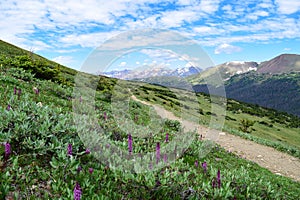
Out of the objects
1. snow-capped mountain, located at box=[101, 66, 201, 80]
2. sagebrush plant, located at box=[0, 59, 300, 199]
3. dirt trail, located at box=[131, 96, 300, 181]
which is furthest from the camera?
dirt trail, located at box=[131, 96, 300, 181]

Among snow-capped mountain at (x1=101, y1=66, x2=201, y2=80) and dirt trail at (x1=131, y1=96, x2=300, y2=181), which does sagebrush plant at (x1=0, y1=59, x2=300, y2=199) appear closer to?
snow-capped mountain at (x1=101, y1=66, x2=201, y2=80)

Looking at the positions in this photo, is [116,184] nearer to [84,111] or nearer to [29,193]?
[29,193]

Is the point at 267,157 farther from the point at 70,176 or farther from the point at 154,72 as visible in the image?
the point at 70,176

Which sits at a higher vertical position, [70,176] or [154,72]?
[154,72]

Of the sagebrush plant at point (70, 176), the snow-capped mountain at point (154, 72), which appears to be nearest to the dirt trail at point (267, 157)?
the snow-capped mountain at point (154, 72)

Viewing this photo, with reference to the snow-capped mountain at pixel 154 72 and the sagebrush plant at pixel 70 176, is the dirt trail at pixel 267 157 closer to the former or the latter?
the snow-capped mountain at pixel 154 72

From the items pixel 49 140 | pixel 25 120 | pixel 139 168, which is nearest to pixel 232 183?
pixel 139 168

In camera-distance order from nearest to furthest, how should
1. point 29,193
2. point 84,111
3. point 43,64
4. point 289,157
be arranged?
point 29,193
point 84,111
point 289,157
point 43,64

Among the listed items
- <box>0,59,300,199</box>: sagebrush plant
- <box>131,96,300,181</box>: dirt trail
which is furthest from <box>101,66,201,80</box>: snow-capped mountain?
<box>131,96,300,181</box>: dirt trail

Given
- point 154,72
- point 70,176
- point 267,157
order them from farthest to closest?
point 267,157 < point 154,72 < point 70,176

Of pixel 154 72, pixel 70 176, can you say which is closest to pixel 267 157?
pixel 154 72

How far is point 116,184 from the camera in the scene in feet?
17.2

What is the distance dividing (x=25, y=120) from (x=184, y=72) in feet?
21.4

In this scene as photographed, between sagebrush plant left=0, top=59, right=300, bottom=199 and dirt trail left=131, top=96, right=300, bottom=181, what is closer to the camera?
sagebrush plant left=0, top=59, right=300, bottom=199
